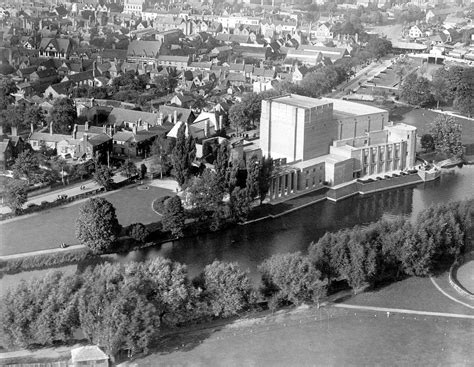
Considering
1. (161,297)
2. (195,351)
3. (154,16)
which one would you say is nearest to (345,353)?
(195,351)

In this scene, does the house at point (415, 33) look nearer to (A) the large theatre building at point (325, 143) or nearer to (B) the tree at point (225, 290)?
(A) the large theatre building at point (325, 143)

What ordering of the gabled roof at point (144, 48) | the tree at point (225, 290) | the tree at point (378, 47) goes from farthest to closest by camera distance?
the tree at point (378, 47), the gabled roof at point (144, 48), the tree at point (225, 290)

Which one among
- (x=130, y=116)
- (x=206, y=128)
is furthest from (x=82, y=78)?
(x=206, y=128)

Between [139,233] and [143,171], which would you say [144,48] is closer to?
[143,171]

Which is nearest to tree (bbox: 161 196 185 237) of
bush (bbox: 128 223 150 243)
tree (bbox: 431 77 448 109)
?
bush (bbox: 128 223 150 243)

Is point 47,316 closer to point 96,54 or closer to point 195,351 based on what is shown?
point 195,351

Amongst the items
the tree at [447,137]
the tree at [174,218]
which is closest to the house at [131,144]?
the tree at [174,218]

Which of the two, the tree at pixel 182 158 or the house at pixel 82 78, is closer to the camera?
the tree at pixel 182 158
